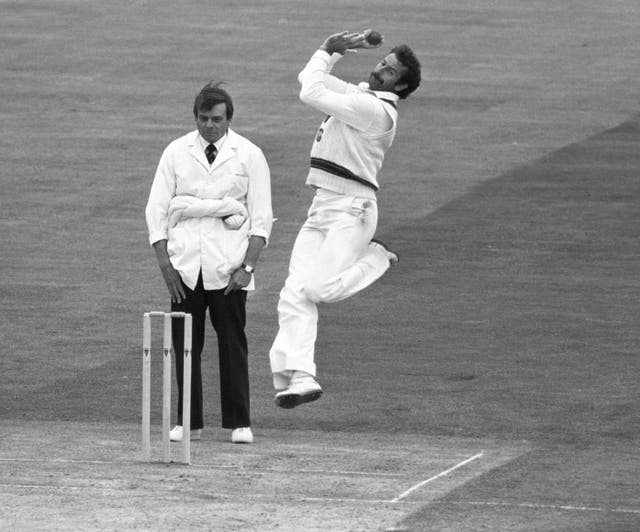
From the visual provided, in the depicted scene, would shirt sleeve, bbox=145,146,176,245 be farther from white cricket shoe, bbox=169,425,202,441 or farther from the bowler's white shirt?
white cricket shoe, bbox=169,425,202,441

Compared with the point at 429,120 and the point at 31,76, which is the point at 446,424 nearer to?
the point at 429,120

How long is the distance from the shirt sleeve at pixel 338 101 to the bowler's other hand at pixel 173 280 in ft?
4.47

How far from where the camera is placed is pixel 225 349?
10727mm

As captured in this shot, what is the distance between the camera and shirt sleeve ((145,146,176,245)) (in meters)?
10.6

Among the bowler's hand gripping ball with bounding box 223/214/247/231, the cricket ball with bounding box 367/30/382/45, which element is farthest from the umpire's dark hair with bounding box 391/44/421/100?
the bowler's hand gripping ball with bounding box 223/214/247/231

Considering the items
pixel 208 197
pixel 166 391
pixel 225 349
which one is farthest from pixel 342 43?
pixel 166 391

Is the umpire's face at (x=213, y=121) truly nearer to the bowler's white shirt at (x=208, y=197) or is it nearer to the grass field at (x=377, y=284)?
the bowler's white shirt at (x=208, y=197)

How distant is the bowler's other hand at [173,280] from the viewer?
10.5m

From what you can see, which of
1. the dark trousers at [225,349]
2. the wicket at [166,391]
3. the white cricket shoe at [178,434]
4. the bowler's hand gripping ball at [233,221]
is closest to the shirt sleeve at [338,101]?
the bowler's hand gripping ball at [233,221]

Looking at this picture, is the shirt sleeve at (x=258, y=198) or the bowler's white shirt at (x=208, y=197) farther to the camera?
the shirt sleeve at (x=258, y=198)

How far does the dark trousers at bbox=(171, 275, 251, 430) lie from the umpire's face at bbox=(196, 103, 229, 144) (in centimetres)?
98

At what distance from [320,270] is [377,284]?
7083 mm

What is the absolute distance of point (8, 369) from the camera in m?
13.8

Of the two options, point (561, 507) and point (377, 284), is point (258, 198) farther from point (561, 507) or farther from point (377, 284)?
point (377, 284)
